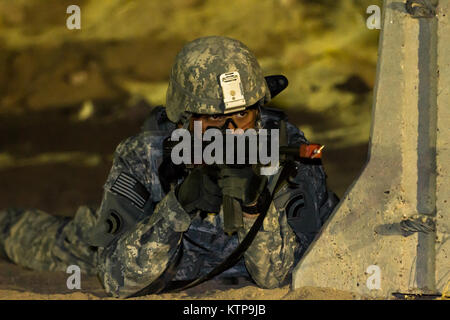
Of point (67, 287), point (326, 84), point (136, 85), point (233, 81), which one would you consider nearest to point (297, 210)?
point (233, 81)

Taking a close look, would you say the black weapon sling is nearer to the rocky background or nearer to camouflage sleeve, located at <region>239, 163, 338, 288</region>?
camouflage sleeve, located at <region>239, 163, 338, 288</region>

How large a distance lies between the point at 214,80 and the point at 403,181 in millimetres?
807

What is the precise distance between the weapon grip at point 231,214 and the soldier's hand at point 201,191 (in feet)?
0.10

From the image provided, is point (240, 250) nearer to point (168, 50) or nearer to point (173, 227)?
point (173, 227)

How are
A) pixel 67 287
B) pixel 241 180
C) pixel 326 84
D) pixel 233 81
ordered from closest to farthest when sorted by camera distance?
pixel 241 180
pixel 233 81
pixel 67 287
pixel 326 84

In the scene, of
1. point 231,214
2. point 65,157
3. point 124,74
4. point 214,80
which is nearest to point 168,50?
point 124,74

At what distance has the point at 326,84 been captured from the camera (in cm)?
589

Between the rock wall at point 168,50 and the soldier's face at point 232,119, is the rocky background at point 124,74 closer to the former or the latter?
the rock wall at point 168,50

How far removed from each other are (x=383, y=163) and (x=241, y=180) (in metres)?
0.56

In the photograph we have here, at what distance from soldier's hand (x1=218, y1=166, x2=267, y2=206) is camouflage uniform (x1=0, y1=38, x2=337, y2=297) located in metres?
0.20

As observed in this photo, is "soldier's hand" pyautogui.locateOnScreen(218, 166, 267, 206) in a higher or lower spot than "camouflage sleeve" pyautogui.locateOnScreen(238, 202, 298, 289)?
higher

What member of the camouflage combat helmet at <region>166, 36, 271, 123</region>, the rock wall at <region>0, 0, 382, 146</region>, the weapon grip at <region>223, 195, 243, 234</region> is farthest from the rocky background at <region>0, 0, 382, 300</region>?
the weapon grip at <region>223, 195, 243, 234</region>

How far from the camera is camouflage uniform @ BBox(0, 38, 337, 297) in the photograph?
3.33 metres

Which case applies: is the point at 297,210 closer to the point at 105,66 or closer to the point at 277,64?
the point at 277,64
